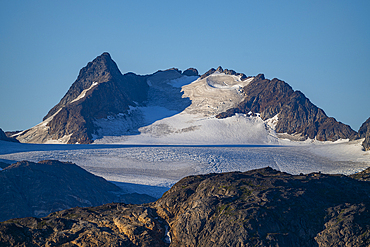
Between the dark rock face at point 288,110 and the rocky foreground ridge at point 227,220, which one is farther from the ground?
the dark rock face at point 288,110

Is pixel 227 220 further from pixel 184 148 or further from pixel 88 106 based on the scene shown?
pixel 88 106

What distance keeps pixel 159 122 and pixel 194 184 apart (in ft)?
455

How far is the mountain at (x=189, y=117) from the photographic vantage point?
152125 mm

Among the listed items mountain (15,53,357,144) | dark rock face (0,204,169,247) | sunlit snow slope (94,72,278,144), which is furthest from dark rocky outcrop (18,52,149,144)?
dark rock face (0,204,169,247)

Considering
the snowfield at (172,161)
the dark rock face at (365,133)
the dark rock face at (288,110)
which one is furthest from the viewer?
the dark rock face at (288,110)

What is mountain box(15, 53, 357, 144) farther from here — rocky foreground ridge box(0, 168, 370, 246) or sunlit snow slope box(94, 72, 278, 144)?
rocky foreground ridge box(0, 168, 370, 246)

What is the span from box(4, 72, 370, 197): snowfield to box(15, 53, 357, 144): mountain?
0.44m

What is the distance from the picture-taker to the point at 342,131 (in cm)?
15025

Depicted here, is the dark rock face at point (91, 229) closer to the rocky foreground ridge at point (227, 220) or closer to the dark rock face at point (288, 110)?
the rocky foreground ridge at point (227, 220)

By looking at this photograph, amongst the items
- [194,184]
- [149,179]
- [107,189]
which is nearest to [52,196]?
[107,189]

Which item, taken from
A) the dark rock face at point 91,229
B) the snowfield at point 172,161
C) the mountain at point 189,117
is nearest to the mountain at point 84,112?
the mountain at point 189,117

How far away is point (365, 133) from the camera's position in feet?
433

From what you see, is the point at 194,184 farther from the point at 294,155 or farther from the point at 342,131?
the point at 342,131

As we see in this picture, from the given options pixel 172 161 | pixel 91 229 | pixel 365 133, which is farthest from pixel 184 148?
pixel 91 229
